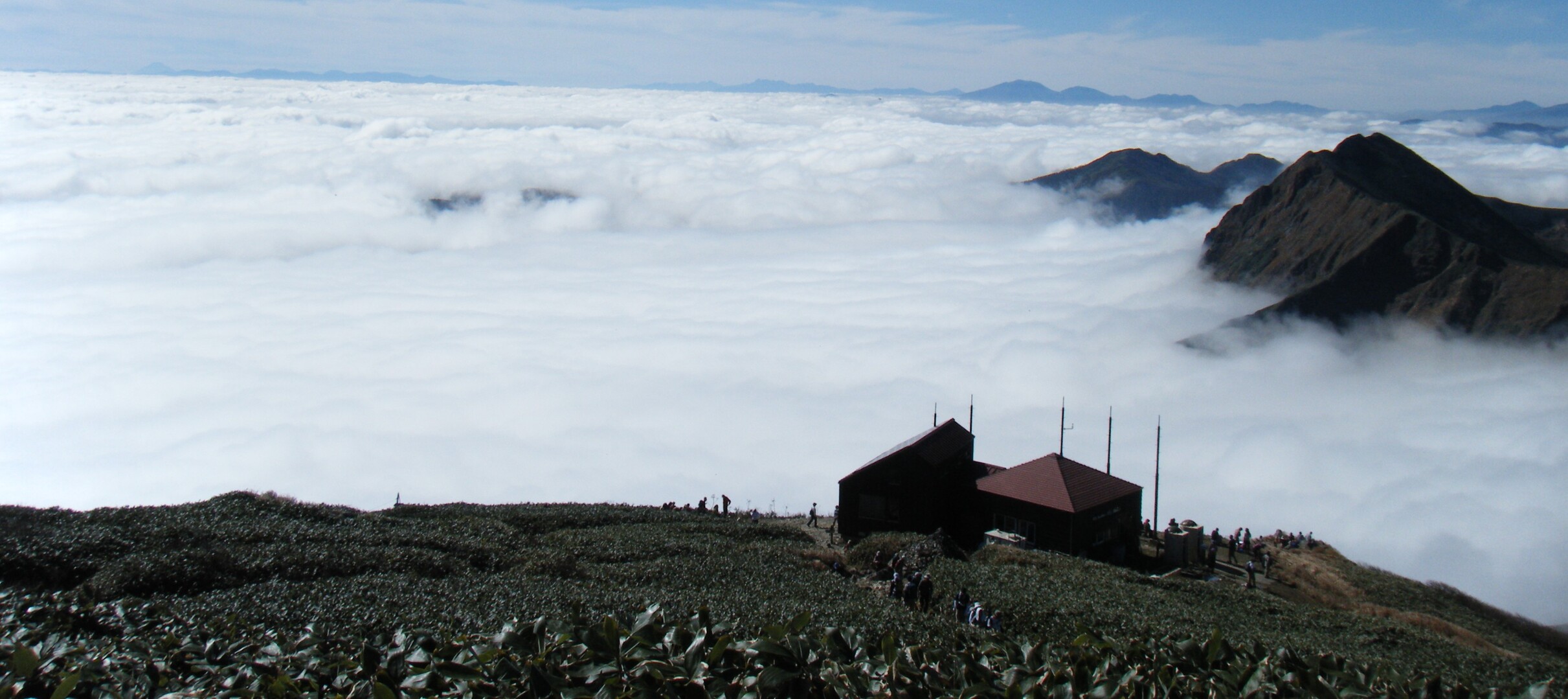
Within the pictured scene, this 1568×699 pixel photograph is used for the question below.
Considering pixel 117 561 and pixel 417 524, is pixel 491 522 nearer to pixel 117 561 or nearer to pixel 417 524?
pixel 417 524

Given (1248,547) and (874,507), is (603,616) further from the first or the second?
(1248,547)

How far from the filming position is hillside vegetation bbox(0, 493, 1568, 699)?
8.07 m

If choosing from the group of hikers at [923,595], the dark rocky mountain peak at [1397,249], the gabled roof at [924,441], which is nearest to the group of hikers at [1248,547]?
the gabled roof at [924,441]

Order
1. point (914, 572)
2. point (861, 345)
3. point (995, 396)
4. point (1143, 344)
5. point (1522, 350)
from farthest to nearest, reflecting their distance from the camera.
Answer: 1. point (861, 345)
2. point (1143, 344)
3. point (995, 396)
4. point (1522, 350)
5. point (914, 572)

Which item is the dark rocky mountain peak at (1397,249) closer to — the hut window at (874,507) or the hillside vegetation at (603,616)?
the hillside vegetation at (603,616)

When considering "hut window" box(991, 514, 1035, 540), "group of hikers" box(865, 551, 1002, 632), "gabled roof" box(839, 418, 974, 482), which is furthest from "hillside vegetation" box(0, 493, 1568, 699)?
"gabled roof" box(839, 418, 974, 482)

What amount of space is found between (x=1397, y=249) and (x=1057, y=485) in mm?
104152

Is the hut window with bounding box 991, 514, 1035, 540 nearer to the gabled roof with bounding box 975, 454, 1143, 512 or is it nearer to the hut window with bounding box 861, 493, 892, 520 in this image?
the gabled roof with bounding box 975, 454, 1143, 512

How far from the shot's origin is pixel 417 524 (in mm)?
38219

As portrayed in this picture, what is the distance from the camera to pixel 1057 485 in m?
38.2

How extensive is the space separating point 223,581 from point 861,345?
453 feet

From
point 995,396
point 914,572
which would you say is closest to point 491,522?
point 914,572

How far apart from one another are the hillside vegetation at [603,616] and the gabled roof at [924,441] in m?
4.72

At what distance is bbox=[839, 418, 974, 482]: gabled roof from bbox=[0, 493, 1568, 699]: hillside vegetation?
4723mm
